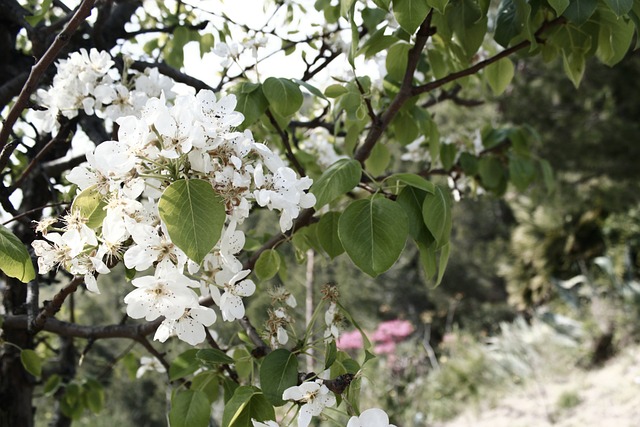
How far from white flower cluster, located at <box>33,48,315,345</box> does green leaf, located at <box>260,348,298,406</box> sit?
11cm

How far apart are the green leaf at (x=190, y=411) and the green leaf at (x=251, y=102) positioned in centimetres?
39

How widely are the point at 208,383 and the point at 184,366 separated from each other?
0.15 feet

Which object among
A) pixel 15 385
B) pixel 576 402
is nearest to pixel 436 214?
pixel 15 385

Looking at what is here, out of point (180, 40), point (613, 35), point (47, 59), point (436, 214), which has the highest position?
point (180, 40)

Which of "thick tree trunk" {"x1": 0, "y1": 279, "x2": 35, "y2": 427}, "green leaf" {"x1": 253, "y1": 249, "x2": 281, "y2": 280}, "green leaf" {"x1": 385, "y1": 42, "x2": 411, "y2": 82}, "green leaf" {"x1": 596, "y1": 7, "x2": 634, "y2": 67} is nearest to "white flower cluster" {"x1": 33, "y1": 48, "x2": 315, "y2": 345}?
"green leaf" {"x1": 253, "y1": 249, "x2": 281, "y2": 280}

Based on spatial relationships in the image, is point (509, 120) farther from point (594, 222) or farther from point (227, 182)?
point (227, 182)

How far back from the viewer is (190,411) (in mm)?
829

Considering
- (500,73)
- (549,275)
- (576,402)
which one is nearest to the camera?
(500,73)

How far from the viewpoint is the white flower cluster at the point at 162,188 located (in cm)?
61

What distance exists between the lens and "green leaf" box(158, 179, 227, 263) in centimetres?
58

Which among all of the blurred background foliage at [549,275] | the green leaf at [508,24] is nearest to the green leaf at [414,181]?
the green leaf at [508,24]

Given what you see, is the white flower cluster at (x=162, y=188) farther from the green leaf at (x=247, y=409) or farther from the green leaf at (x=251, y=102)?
the green leaf at (x=251, y=102)

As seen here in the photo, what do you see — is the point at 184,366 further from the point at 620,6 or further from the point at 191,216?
the point at 620,6

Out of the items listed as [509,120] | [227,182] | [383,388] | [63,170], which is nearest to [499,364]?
[383,388]
